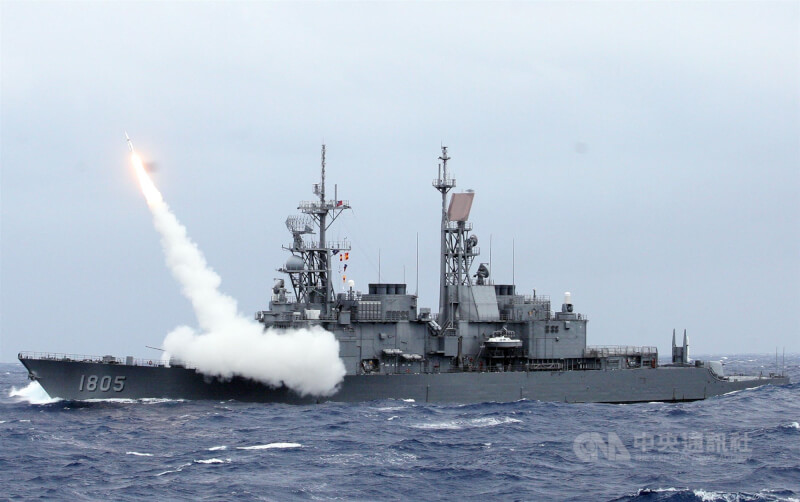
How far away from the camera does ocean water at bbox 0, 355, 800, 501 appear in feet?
80.9

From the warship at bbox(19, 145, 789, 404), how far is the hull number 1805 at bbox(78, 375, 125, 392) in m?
0.04

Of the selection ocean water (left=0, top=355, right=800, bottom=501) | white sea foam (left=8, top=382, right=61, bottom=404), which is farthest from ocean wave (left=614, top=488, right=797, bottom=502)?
white sea foam (left=8, top=382, right=61, bottom=404)

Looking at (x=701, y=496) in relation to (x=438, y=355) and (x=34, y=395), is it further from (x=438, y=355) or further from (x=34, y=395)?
(x=34, y=395)

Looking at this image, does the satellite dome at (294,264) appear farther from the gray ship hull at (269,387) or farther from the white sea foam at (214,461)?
the white sea foam at (214,461)

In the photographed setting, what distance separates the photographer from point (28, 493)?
79.9 feet

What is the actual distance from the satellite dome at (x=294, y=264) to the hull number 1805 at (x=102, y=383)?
8822 millimetres

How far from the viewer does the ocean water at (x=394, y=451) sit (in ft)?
80.9

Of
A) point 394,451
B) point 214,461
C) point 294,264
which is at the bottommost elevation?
point 214,461

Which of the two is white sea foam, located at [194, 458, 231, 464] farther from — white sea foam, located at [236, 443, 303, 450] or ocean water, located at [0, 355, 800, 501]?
white sea foam, located at [236, 443, 303, 450]

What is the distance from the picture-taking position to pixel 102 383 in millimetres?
41656

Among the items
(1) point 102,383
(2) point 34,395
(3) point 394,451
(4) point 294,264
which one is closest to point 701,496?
(3) point 394,451

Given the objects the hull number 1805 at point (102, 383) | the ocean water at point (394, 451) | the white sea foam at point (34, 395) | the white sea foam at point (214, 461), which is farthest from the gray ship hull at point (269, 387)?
the white sea foam at point (214, 461)

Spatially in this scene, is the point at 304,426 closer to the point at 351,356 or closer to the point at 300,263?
the point at 351,356

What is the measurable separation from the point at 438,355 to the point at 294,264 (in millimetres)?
7834
